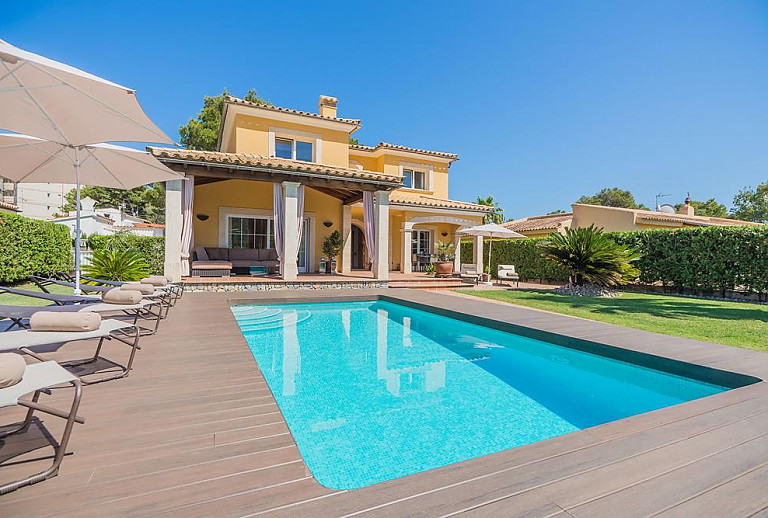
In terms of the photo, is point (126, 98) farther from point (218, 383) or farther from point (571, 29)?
point (571, 29)

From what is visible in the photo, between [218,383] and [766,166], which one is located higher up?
[766,166]

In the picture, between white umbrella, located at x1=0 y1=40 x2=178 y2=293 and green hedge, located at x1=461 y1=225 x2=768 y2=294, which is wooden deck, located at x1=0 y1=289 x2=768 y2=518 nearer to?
white umbrella, located at x1=0 y1=40 x2=178 y2=293

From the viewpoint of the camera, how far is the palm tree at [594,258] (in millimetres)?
11875

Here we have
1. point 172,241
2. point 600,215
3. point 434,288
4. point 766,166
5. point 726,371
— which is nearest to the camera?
point 726,371

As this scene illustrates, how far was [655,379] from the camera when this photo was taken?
14.3ft

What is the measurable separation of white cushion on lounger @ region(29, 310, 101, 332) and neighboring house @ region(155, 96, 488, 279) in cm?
851

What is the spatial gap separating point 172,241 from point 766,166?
1075 inches

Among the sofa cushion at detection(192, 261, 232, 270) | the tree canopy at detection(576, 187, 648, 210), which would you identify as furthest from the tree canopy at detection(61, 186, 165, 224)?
the tree canopy at detection(576, 187, 648, 210)

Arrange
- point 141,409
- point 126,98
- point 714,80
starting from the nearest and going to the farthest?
point 141,409
point 126,98
point 714,80

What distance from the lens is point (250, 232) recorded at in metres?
14.5

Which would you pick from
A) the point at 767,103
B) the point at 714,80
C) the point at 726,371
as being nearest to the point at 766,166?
the point at 767,103

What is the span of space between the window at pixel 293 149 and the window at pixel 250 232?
2.85 metres

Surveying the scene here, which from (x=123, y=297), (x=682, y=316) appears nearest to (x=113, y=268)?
(x=123, y=297)

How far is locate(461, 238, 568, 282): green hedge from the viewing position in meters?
16.7
